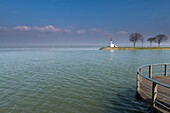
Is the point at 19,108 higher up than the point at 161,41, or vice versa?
the point at 161,41

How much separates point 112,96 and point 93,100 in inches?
62.4

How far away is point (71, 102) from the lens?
31.0ft

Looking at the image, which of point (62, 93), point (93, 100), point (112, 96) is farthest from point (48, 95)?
point (112, 96)

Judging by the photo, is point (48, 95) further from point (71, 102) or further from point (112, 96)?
point (112, 96)

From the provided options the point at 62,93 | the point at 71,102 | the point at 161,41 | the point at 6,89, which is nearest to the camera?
the point at 71,102

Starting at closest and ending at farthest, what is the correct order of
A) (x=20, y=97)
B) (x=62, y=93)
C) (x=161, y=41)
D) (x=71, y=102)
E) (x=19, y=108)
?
(x=19, y=108) < (x=71, y=102) < (x=20, y=97) < (x=62, y=93) < (x=161, y=41)

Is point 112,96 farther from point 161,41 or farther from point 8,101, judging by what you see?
point 161,41

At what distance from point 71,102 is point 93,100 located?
58.2 inches

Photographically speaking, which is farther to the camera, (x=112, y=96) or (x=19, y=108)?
(x=112, y=96)

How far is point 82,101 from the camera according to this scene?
9.60 meters

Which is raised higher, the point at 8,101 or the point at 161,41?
the point at 161,41

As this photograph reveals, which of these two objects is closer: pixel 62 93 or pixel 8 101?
pixel 8 101

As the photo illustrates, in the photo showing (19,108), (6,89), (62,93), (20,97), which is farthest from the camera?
(6,89)

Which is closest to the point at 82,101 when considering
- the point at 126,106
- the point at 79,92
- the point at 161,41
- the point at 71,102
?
the point at 71,102
